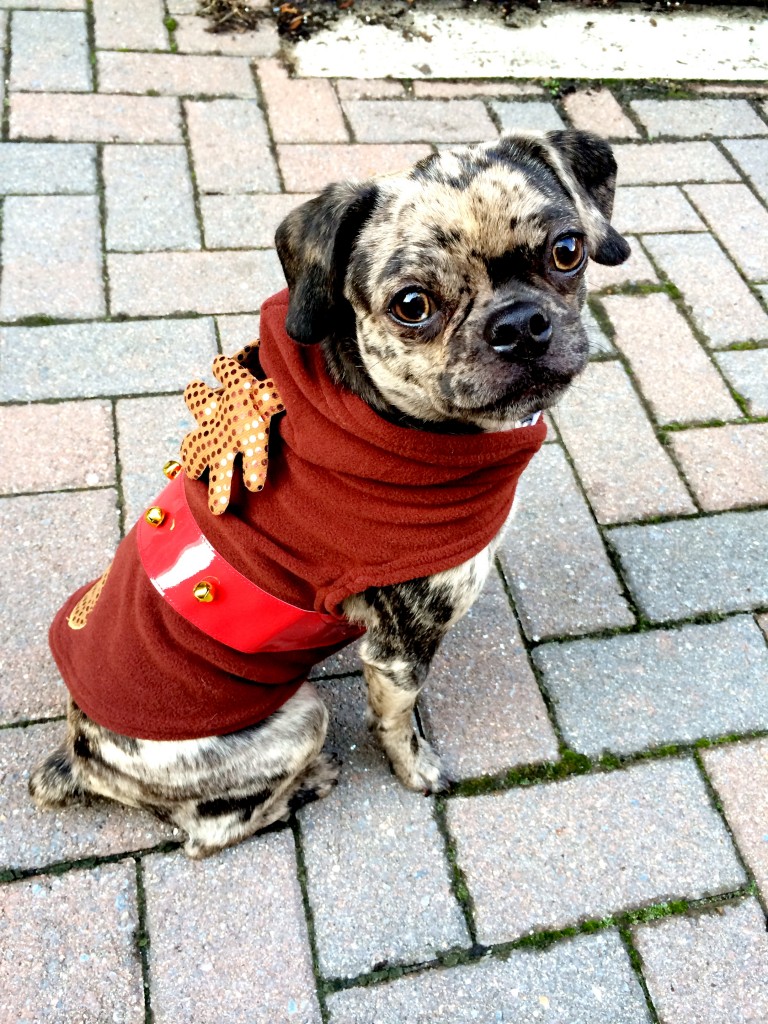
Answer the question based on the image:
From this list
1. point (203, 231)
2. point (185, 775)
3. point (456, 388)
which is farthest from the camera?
point (203, 231)

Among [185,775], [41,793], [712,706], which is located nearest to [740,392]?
[712,706]

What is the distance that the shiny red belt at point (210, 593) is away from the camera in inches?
82.4

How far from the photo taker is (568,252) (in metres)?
2.04

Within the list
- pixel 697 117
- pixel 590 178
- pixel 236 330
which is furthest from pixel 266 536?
pixel 697 117

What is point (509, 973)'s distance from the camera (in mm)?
2346

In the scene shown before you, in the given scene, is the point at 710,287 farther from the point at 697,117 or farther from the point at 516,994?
A: the point at 516,994

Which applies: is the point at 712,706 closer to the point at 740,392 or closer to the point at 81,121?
the point at 740,392

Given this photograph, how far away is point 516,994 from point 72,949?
3.89 ft

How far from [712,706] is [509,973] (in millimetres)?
1077

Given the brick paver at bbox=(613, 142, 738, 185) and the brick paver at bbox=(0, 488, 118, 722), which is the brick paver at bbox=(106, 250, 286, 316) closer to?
the brick paver at bbox=(0, 488, 118, 722)

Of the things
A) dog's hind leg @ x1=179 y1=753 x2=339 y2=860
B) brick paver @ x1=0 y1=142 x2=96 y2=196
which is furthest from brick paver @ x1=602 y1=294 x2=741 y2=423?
brick paver @ x1=0 y1=142 x2=96 y2=196

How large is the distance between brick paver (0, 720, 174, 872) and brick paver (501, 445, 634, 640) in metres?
1.39

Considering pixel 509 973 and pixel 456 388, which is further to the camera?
pixel 509 973

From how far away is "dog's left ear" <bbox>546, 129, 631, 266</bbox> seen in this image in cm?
217
